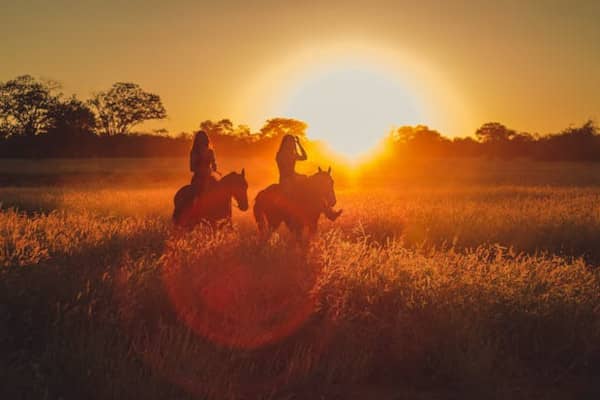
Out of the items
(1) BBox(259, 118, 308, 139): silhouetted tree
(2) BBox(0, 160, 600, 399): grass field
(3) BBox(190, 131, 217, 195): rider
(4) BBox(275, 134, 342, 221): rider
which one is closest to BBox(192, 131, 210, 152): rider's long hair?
(3) BBox(190, 131, 217, 195): rider

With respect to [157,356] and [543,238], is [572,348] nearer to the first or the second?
[157,356]

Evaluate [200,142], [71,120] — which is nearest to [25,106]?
[71,120]

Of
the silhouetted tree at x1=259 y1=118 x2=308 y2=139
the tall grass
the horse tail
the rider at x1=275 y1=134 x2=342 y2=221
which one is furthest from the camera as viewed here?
the silhouetted tree at x1=259 y1=118 x2=308 y2=139

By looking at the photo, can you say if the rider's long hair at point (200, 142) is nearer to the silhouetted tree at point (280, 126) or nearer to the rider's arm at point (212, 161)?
the rider's arm at point (212, 161)

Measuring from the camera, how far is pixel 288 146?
932 centimetres

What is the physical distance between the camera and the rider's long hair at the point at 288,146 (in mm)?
9234

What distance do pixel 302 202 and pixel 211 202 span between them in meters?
1.70

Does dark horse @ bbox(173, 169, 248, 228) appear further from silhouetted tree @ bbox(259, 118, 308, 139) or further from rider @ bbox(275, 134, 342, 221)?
silhouetted tree @ bbox(259, 118, 308, 139)

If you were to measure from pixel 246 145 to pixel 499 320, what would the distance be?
5914 centimetres

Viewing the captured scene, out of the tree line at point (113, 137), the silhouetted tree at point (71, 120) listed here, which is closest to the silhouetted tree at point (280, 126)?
the tree line at point (113, 137)

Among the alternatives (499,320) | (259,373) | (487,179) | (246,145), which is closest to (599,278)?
(499,320)

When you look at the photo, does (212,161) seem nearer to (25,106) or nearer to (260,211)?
(260,211)

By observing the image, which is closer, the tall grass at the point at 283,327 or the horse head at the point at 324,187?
the tall grass at the point at 283,327

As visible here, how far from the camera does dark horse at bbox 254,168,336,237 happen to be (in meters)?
8.80
